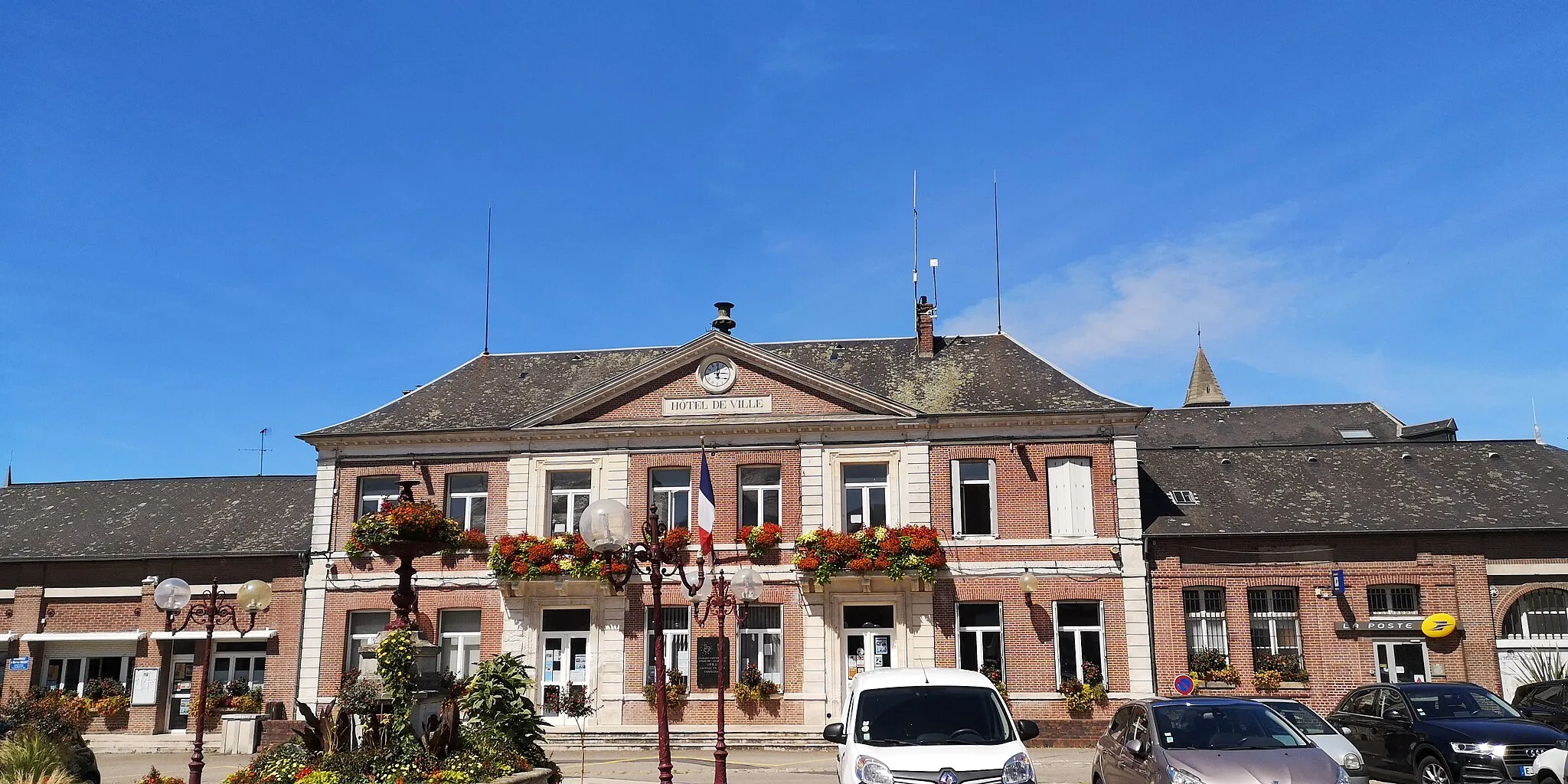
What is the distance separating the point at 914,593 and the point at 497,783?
47.6ft

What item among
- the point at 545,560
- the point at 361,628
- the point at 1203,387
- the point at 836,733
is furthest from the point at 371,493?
the point at 1203,387

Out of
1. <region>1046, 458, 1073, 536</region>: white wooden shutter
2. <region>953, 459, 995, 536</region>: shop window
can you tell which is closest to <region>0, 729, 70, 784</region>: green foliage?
<region>953, 459, 995, 536</region>: shop window

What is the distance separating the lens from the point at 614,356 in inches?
1240

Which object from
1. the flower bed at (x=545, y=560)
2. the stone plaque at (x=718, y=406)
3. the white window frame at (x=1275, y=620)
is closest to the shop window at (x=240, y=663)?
the flower bed at (x=545, y=560)

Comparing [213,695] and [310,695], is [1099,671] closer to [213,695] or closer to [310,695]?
[310,695]

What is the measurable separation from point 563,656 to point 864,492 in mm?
7882

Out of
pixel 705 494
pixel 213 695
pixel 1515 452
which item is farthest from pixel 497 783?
pixel 1515 452

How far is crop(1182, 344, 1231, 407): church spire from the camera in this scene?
55656 mm

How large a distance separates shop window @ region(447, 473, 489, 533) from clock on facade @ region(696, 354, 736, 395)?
5705 mm

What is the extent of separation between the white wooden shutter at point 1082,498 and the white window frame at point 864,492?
4.08 meters

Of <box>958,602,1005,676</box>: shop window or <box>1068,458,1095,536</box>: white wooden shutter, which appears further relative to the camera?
<box>1068,458,1095,536</box>: white wooden shutter

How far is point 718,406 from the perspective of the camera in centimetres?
2734

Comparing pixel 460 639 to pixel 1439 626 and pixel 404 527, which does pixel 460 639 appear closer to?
pixel 404 527

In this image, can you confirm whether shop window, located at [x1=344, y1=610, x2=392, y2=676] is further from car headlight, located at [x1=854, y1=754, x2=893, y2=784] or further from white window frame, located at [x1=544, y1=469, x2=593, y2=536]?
car headlight, located at [x1=854, y1=754, x2=893, y2=784]
